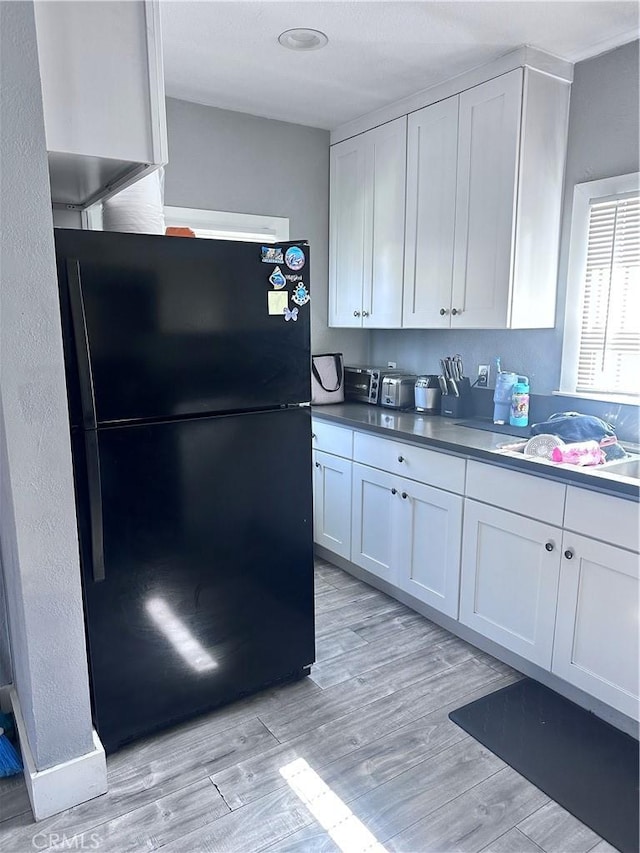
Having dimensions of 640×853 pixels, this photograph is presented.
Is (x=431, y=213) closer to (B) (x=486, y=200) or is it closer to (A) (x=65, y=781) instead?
(B) (x=486, y=200)

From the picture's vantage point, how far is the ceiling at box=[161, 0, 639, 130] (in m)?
Result: 2.08

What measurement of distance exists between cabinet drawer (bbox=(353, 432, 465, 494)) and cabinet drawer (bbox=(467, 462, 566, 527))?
0.27 ft

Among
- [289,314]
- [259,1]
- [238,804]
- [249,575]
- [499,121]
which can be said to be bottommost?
[238,804]

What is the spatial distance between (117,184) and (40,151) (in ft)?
1.35

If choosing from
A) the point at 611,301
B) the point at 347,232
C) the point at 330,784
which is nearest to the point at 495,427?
the point at 611,301

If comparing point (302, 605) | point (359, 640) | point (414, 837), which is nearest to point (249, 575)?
point (302, 605)

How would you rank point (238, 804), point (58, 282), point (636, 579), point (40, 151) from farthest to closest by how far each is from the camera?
point (636, 579), point (238, 804), point (58, 282), point (40, 151)

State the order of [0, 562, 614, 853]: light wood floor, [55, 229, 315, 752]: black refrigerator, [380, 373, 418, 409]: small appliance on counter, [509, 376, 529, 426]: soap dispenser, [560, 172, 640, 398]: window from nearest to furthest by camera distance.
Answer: [0, 562, 614, 853]: light wood floor, [55, 229, 315, 752]: black refrigerator, [560, 172, 640, 398]: window, [509, 376, 529, 426]: soap dispenser, [380, 373, 418, 409]: small appliance on counter

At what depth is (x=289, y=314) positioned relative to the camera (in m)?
2.03

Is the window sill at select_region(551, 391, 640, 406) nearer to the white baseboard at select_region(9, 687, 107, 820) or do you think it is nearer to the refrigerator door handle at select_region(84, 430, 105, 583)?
the refrigerator door handle at select_region(84, 430, 105, 583)

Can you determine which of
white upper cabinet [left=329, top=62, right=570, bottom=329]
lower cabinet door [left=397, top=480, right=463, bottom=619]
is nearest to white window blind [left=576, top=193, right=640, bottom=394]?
white upper cabinet [left=329, top=62, right=570, bottom=329]

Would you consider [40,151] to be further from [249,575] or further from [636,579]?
[636,579]

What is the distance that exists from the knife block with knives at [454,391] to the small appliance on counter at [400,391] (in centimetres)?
22

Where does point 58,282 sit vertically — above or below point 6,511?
above
